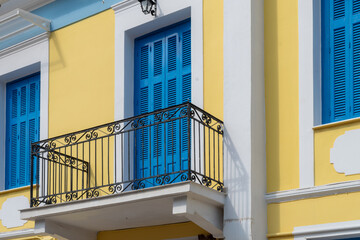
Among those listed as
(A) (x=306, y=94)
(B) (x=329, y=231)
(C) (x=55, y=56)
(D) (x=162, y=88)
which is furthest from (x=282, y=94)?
(C) (x=55, y=56)

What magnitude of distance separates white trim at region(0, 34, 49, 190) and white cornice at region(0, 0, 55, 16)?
624 mm

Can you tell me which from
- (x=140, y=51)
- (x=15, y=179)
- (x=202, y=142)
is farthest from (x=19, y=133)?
(x=202, y=142)

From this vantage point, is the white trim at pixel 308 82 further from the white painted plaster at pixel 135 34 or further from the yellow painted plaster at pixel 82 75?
the yellow painted plaster at pixel 82 75

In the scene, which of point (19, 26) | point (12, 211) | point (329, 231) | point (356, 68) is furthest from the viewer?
point (19, 26)

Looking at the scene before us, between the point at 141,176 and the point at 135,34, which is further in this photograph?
the point at 135,34

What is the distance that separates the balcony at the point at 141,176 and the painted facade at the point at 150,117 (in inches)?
1.0

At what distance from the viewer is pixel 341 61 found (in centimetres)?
973

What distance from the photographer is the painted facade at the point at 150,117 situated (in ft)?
32.3

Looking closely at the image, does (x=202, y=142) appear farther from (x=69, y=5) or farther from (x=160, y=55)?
(x=69, y=5)

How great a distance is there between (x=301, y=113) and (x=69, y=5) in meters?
5.11

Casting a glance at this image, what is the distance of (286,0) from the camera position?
10234mm

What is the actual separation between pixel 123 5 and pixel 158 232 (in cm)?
363

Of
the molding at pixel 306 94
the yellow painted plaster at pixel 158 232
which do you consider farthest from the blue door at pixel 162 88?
the molding at pixel 306 94

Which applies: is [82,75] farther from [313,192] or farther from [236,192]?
[313,192]
